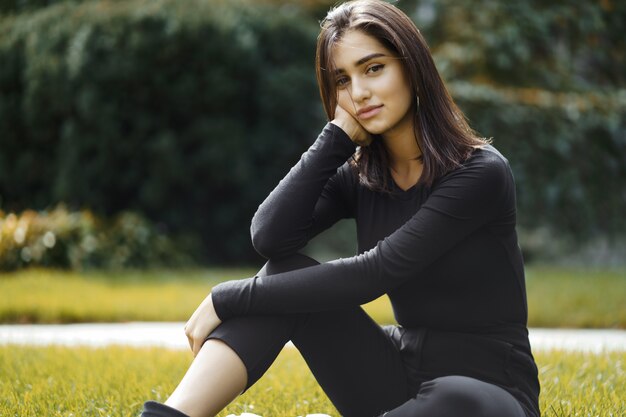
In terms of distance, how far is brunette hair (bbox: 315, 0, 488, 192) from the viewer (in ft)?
8.03

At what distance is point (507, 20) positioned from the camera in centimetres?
963

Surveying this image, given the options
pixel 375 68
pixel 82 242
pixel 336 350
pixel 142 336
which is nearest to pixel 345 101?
pixel 375 68

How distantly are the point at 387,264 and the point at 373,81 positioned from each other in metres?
0.56

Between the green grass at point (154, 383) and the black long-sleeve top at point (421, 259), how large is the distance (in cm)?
68

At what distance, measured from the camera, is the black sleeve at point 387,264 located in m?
2.33

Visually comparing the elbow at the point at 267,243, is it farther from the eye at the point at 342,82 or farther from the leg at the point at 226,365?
the eye at the point at 342,82

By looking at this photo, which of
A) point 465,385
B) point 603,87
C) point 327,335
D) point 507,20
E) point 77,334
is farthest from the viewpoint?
point 603,87

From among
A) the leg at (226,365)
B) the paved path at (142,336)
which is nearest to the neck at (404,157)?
the leg at (226,365)

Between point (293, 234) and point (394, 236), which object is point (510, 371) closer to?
point (394, 236)

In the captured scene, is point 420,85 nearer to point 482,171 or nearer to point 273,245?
point 482,171

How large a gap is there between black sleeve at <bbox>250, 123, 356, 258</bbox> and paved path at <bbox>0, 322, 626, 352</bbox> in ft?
7.34

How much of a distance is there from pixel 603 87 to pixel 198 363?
944 cm

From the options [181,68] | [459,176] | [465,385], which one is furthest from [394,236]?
[181,68]

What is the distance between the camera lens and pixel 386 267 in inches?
92.0
